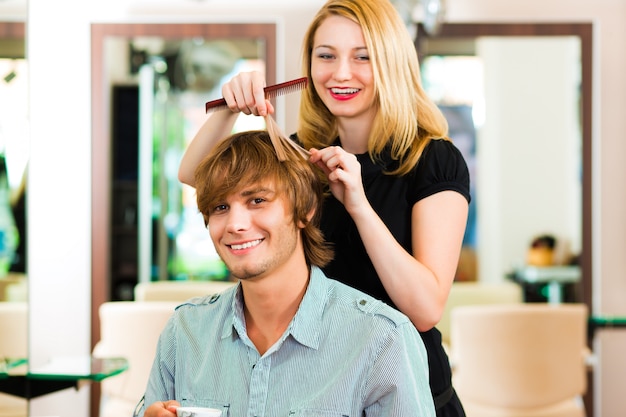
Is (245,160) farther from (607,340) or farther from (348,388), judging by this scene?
(607,340)

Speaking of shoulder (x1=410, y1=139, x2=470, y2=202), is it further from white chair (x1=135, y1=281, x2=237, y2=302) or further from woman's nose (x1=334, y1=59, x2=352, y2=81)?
white chair (x1=135, y1=281, x2=237, y2=302)

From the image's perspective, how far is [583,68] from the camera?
4.27 meters

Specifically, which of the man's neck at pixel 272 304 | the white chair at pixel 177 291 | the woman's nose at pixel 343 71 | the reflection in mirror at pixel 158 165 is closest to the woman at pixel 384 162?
the woman's nose at pixel 343 71

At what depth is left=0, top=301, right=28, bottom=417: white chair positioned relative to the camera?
2367mm

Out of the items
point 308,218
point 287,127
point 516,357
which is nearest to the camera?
point 308,218

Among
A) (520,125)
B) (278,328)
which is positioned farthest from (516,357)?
(278,328)

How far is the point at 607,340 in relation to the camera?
14.2ft

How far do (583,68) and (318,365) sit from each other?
3.26m

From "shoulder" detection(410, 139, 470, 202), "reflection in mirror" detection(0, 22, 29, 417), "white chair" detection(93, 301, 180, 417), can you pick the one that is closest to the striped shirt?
"shoulder" detection(410, 139, 470, 202)

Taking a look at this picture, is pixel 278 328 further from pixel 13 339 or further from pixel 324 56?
pixel 13 339

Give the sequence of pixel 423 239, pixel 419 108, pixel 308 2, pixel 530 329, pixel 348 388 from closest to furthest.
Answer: pixel 348 388 → pixel 423 239 → pixel 419 108 → pixel 530 329 → pixel 308 2

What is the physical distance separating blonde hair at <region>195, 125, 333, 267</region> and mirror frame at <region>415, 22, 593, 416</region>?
2.86 meters

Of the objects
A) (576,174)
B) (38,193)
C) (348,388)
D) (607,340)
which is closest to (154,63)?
(38,193)

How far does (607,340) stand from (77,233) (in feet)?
8.62
